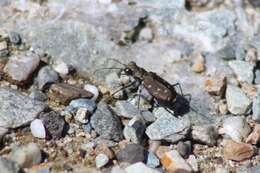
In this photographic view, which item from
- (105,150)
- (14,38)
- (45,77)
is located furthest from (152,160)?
(14,38)

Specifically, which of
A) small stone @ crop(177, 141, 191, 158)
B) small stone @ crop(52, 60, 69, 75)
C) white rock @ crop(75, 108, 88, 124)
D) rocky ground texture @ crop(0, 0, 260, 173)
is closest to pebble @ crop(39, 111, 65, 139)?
rocky ground texture @ crop(0, 0, 260, 173)

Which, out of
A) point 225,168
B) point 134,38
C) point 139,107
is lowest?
point 225,168

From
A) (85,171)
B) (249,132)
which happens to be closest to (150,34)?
(249,132)

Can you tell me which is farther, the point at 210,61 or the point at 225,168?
the point at 210,61

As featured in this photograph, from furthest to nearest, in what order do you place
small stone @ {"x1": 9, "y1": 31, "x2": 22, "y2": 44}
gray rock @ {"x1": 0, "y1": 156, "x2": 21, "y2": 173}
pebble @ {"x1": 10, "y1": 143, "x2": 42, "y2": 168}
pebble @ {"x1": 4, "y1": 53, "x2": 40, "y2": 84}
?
small stone @ {"x1": 9, "y1": 31, "x2": 22, "y2": 44} < pebble @ {"x1": 4, "y1": 53, "x2": 40, "y2": 84} < pebble @ {"x1": 10, "y1": 143, "x2": 42, "y2": 168} < gray rock @ {"x1": 0, "y1": 156, "x2": 21, "y2": 173}

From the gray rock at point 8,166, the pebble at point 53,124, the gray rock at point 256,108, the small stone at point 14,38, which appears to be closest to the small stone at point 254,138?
the gray rock at point 256,108

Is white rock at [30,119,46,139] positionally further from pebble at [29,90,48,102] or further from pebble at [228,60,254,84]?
pebble at [228,60,254,84]

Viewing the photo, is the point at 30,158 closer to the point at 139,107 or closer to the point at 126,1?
the point at 139,107
